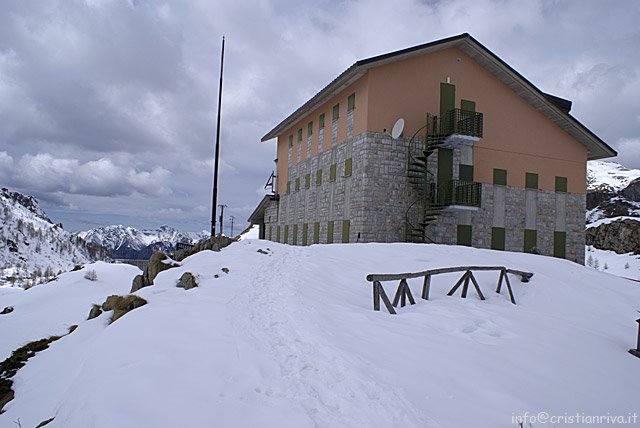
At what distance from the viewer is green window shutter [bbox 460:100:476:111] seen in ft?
67.8

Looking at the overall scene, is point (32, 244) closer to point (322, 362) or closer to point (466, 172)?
point (466, 172)

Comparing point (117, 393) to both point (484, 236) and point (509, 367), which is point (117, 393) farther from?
point (484, 236)

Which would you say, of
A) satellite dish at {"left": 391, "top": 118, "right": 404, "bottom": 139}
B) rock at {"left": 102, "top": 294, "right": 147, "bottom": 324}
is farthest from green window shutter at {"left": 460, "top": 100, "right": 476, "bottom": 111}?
rock at {"left": 102, "top": 294, "right": 147, "bottom": 324}

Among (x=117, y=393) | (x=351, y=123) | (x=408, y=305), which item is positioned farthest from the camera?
(x=351, y=123)

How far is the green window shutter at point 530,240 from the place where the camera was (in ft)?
71.7

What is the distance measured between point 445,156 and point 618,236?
22.3m

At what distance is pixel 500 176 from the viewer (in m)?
21.5

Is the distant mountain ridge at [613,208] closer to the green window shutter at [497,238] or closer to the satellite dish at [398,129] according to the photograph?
the green window shutter at [497,238]

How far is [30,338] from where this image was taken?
13523 mm

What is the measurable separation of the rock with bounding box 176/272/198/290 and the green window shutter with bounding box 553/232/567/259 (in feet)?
65.7

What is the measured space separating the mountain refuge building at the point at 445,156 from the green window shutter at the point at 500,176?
0.05 m

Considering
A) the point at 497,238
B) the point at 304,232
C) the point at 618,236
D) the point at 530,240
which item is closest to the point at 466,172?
the point at 497,238

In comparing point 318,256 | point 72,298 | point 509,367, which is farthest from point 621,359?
point 72,298

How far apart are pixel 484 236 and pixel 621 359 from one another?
49.3 ft
